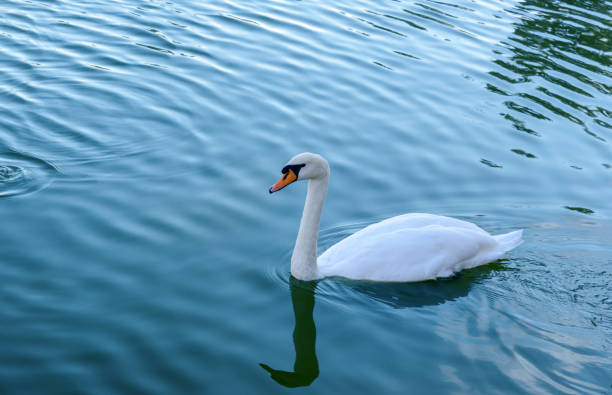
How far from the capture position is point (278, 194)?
9.50 m

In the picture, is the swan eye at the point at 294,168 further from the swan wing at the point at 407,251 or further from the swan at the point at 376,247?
the swan wing at the point at 407,251

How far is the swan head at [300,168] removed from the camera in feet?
24.9

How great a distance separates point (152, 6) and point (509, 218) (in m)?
9.16

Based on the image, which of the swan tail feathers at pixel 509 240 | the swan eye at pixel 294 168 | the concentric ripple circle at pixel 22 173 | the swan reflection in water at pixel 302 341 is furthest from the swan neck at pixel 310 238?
the concentric ripple circle at pixel 22 173

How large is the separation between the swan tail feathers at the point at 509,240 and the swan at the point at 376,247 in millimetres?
397

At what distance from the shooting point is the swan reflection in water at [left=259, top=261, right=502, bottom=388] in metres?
7.02

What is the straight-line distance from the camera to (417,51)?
1487cm

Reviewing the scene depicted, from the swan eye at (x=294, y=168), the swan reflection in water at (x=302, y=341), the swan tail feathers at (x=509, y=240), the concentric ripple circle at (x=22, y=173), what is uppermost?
the swan eye at (x=294, y=168)

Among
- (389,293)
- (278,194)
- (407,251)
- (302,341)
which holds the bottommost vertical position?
A: (302,341)

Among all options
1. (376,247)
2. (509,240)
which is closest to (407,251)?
(376,247)

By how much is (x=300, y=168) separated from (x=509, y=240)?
2.55 meters

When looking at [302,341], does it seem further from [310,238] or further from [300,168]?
[300,168]

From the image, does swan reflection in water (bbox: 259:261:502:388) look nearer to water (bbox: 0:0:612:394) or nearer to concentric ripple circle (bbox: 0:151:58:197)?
water (bbox: 0:0:612:394)

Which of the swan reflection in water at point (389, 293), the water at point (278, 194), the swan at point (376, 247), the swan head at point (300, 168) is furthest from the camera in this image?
the swan at point (376, 247)
